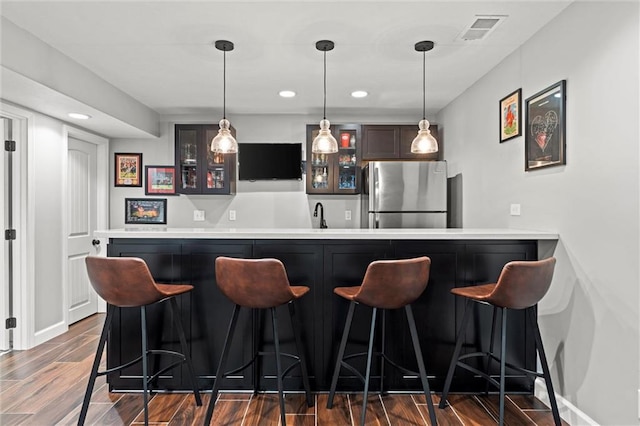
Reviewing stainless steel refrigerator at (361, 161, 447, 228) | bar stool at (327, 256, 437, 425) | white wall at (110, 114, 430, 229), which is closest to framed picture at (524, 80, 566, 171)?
bar stool at (327, 256, 437, 425)

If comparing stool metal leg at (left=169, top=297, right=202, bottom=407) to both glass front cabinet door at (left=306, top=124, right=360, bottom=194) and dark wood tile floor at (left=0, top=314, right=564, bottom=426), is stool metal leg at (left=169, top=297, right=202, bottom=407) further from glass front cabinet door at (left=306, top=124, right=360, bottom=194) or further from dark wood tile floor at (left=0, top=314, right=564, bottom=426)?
glass front cabinet door at (left=306, top=124, right=360, bottom=194)

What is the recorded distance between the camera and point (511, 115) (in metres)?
2.86

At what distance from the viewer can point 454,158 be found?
409 centimetres

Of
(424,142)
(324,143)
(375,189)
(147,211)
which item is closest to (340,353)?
(324,143)

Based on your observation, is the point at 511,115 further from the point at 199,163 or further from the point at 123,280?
the point at 199,163

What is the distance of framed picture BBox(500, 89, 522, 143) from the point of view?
9.05ft

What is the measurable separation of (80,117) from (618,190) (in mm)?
4204

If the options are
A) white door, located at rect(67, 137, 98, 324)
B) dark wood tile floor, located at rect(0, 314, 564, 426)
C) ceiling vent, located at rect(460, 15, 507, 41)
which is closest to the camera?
dark wood tile floor, located at rect(0, 314, 564, 426)

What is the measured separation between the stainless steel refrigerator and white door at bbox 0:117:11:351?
3367 mm

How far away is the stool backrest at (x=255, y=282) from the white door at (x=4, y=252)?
2527 millimetres

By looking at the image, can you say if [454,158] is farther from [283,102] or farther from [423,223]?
[283,102]

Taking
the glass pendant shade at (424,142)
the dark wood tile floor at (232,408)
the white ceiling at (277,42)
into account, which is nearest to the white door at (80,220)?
the white ceiling at (277,42)

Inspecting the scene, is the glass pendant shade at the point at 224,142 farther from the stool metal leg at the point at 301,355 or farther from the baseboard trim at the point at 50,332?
the baseboard trim at the point at 50,332

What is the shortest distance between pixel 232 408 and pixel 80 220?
10.1ft
